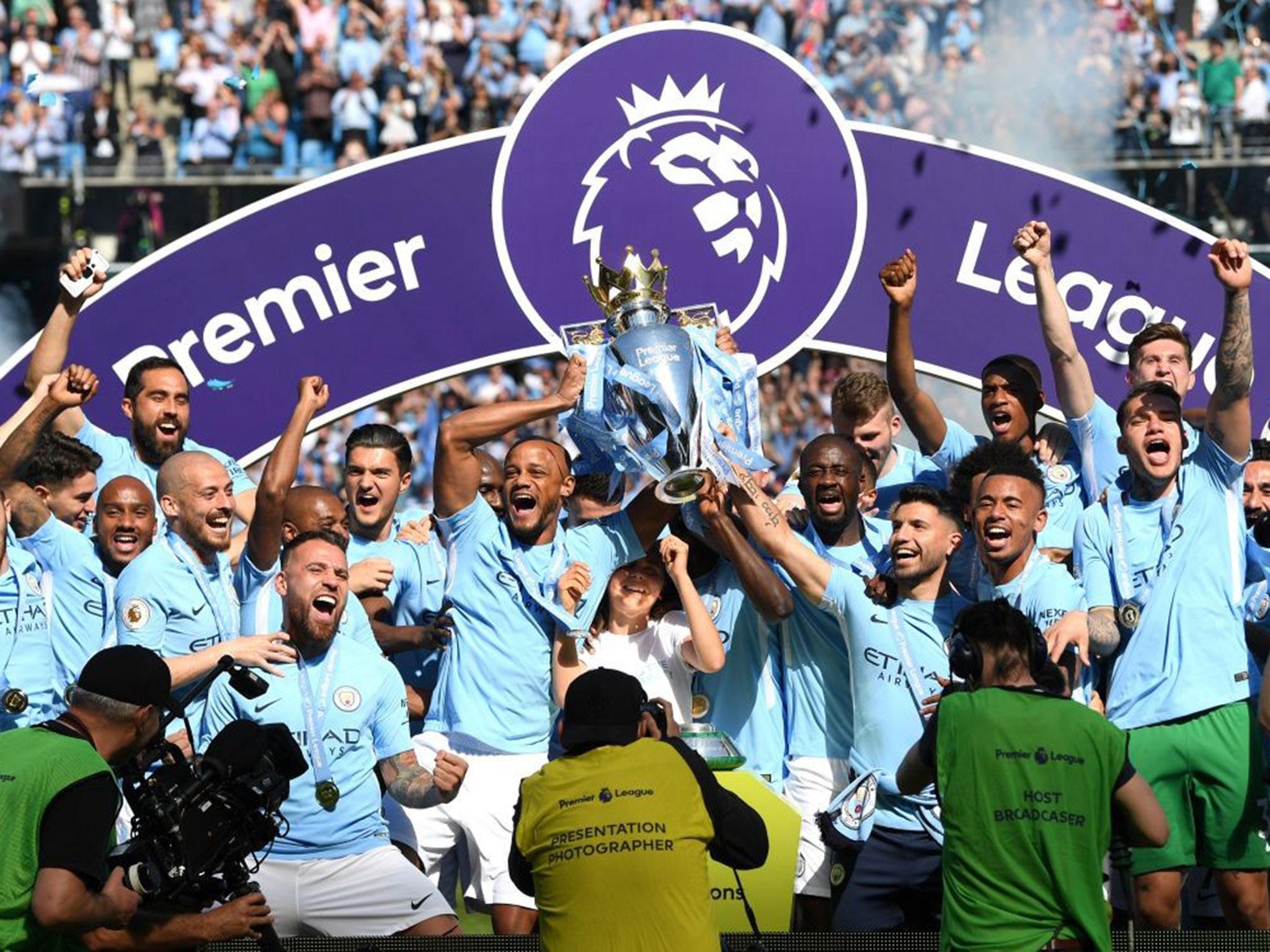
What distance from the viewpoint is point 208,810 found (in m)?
5.18

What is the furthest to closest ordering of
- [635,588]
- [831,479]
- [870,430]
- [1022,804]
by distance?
[870,430] < [635,588] < [831,479] < [1022,804]

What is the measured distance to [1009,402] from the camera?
303 inches

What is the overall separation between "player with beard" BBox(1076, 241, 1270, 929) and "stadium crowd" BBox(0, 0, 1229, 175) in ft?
28.2

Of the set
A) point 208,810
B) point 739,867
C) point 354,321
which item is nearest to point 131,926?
point 208,810

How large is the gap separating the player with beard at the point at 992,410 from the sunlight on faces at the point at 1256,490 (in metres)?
0.60

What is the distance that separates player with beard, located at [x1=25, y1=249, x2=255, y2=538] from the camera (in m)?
7.93

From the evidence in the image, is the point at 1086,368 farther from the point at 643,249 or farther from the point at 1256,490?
Result: the point at 643,249

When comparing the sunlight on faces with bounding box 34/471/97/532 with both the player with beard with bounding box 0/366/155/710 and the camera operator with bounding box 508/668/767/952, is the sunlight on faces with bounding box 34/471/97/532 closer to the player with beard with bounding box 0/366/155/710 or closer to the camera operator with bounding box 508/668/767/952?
the player with beard with bounding box 0/366/155/710

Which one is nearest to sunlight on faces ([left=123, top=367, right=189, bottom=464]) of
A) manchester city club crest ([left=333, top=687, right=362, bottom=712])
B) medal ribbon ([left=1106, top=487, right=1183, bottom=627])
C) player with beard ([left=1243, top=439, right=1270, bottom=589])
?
manchester city club crest ([left=333, top=687, right=362, bottom=712])

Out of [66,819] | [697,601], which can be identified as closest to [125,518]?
[697,601]

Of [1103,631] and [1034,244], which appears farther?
[1034,244]

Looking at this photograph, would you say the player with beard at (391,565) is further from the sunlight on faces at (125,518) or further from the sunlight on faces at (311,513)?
the sunlight on faces at (125,518)

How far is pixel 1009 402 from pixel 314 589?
2.59 metres

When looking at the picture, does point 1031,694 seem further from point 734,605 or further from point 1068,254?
point 1068,254
